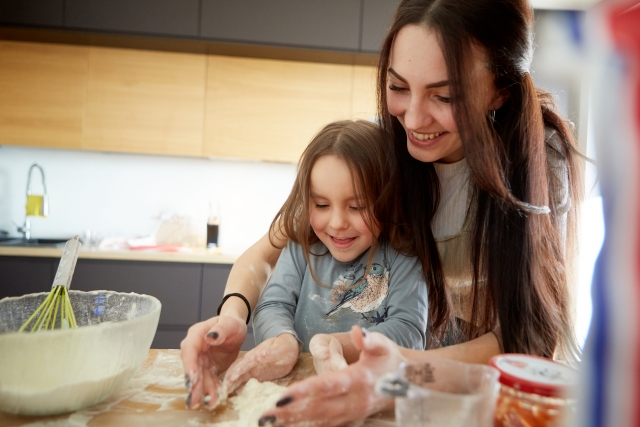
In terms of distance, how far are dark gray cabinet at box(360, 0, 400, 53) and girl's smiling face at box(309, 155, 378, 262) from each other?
6.05 ft

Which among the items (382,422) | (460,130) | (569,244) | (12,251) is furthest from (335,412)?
(12,251)

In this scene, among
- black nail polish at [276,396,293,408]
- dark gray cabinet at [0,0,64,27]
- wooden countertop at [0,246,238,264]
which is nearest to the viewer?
black nail polish at [276,396,293,408]

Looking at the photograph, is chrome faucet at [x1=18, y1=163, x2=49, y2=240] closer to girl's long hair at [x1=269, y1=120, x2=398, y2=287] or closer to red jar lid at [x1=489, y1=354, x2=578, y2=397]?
girl's long hair at [x1=269, y1=120, x2=398, y2=287]

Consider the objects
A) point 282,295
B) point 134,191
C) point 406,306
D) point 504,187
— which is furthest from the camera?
point 134,191

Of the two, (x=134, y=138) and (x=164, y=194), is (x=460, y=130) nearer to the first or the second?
(x=134, y=138)

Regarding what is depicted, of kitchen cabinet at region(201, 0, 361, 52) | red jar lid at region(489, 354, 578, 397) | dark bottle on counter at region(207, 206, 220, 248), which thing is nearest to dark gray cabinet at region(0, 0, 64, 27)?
kitchen cabinet at region(201, 0, 361, 52)

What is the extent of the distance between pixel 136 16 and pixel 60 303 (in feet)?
7.56

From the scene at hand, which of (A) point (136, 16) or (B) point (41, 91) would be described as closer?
(A) point (136, 16)

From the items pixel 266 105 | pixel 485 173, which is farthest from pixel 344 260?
pixel 266 105

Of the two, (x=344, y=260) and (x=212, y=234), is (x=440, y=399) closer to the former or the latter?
(x=344, y=260)

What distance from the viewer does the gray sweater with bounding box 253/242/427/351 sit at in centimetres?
99

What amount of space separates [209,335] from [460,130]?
1.83ft

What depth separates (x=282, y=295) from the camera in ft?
3.66

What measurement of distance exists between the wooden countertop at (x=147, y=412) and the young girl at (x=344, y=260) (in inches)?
11.3
